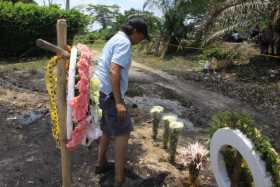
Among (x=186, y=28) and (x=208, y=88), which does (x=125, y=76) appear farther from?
(x=186, y=28)

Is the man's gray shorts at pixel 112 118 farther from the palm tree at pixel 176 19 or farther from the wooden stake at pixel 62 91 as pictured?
the palm tree at pixel 176 19

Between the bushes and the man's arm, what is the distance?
10.5 m

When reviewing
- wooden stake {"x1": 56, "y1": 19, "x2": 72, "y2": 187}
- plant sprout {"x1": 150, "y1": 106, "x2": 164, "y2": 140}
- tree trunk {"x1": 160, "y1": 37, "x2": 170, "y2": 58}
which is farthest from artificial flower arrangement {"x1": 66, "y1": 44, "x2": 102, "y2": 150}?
tree trunk {"x1": 160, "y1": 37, "x2": 170, "y2": 58}

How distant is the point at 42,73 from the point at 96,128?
290 inches

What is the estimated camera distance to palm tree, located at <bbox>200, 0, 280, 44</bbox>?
11.4 metres

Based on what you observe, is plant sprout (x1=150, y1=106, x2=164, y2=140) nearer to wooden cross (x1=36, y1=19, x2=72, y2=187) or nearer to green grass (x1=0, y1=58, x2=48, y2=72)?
wooden cross (x1=36, y1=19, x2=72, y2=187)

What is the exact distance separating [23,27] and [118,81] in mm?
10721

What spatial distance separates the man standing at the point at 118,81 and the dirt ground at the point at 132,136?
1.59 feet

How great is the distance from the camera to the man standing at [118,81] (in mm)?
4215

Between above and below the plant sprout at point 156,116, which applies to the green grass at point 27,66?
below

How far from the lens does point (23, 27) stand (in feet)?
46.9

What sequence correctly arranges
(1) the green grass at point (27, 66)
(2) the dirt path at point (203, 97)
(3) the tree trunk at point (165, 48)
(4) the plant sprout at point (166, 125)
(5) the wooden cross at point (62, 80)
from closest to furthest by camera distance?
(5) the wooden cross at point (62, 80) → (4) the plant sprout at point (166, 125) → (2) the dirt path at point (203, 97) → (1) the green grass at point (27, 66) → (3) the tree trunk at point (165, 48)

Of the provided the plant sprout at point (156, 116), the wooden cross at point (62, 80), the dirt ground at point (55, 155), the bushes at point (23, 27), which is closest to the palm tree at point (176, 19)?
the bushes at point (23, 27)

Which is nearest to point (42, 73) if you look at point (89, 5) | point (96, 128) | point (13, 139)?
point (13, 139)
